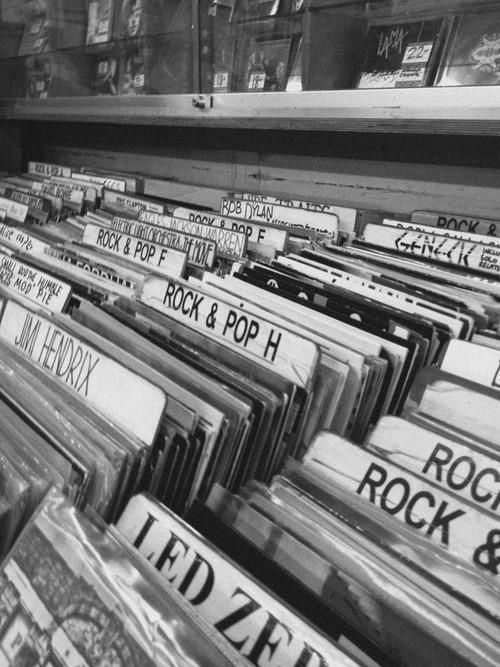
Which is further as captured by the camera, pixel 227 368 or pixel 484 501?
pixel 227 368

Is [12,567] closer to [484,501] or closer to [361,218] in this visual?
[484,501]

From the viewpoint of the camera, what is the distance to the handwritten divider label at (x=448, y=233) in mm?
1079

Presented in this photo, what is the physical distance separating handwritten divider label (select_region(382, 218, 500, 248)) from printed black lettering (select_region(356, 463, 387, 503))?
67 cm

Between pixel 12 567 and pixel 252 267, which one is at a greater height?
pixel 252 267

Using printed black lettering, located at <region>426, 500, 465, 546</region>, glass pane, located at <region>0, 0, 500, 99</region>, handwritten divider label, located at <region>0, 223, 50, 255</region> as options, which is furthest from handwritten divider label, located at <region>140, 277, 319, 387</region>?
glass pane, located at <region>0, 0, 500, 99</region>

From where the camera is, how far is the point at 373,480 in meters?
0.58

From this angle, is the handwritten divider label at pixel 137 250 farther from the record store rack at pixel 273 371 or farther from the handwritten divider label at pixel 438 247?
the handwritten divider label at pixel 438 247

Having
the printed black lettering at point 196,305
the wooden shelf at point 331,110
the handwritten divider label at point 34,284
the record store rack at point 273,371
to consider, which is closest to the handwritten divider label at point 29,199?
the record store rack at point 273,371

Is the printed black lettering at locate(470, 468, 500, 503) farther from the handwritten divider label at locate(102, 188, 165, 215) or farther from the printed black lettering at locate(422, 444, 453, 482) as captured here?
the handwritten divider label at locate(102, 188, 165, 215)

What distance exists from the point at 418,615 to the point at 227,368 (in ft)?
1.30

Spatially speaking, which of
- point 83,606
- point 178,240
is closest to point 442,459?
point 83,606

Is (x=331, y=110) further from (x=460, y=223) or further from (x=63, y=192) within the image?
(x=63, y=192)

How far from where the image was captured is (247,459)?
2.21 feet

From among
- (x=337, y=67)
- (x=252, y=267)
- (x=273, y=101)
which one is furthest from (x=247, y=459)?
(x=337, y=67)
